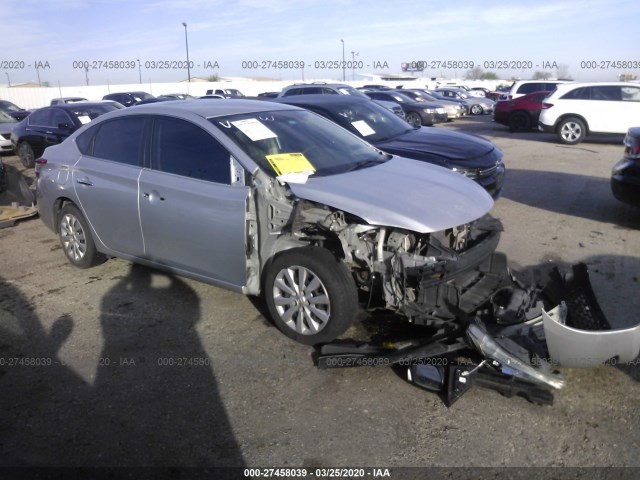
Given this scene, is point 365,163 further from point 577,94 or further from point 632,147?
point 577,94

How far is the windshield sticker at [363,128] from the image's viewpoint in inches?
287

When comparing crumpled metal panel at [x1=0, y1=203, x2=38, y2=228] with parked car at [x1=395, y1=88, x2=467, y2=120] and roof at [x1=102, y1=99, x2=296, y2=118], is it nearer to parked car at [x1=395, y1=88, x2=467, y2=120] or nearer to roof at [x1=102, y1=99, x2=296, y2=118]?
roof at [x1=102, y1=99, x2=296, y2=118]

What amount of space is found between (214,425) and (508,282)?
7.65 feet

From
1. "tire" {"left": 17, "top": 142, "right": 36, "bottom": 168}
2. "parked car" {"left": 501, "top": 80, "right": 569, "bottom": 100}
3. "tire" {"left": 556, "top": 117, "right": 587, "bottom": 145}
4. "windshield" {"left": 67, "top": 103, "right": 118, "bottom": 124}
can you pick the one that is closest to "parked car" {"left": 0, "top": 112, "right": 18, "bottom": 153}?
"tire" {"left": 17, "top": 142, "right": 36, "bottom": 168}

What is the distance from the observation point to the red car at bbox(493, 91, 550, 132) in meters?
17.9

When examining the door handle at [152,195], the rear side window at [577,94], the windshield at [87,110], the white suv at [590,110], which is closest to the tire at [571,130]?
the white suv at [590,110]

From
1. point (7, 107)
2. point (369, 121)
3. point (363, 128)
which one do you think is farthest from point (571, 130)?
point (7, 107)

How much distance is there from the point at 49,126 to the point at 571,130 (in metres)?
13.2

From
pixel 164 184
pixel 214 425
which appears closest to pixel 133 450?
pixel 214 425

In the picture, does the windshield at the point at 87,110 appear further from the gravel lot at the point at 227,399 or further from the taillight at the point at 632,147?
the taillight at the point at 632,147

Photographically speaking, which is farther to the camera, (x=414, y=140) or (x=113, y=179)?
(x=414, y=140)

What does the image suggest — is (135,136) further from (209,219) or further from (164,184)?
(209,219)

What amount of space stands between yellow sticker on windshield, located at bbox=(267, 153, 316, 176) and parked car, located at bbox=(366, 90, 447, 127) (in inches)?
595

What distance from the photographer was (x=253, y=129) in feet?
14.1
